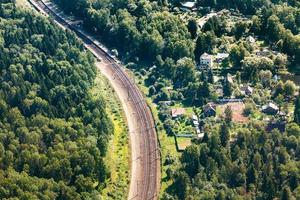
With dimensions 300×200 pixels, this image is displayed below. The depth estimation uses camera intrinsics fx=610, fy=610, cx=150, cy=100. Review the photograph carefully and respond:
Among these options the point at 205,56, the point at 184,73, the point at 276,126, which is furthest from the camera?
the point at 205,56

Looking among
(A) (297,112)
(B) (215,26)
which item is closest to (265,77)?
(A) (297,112)

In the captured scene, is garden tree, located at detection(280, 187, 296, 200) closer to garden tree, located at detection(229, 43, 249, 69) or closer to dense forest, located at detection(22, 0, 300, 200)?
dense forest, located at detection(22, 0, 300, 200)

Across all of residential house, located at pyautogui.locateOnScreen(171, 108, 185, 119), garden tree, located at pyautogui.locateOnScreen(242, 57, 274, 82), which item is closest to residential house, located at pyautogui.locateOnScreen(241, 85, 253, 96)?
garden tree, located at pyautogui.locateOnScreen(242, 57, 274, 82)

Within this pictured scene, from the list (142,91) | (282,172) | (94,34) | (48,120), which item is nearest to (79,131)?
(48,120)

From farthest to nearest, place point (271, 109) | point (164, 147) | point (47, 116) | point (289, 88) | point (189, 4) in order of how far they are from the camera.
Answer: point (189, 4), point (289, 88), point (271, 109), point (47, 116), point (164, 147)

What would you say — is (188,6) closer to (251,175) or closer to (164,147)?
(164,147)

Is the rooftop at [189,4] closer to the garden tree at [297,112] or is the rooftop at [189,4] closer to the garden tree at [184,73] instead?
the garden tree at [184,73]

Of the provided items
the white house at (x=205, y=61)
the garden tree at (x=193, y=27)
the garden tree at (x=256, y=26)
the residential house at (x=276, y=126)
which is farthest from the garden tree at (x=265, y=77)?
the garden tree at (x=193, y=27)
